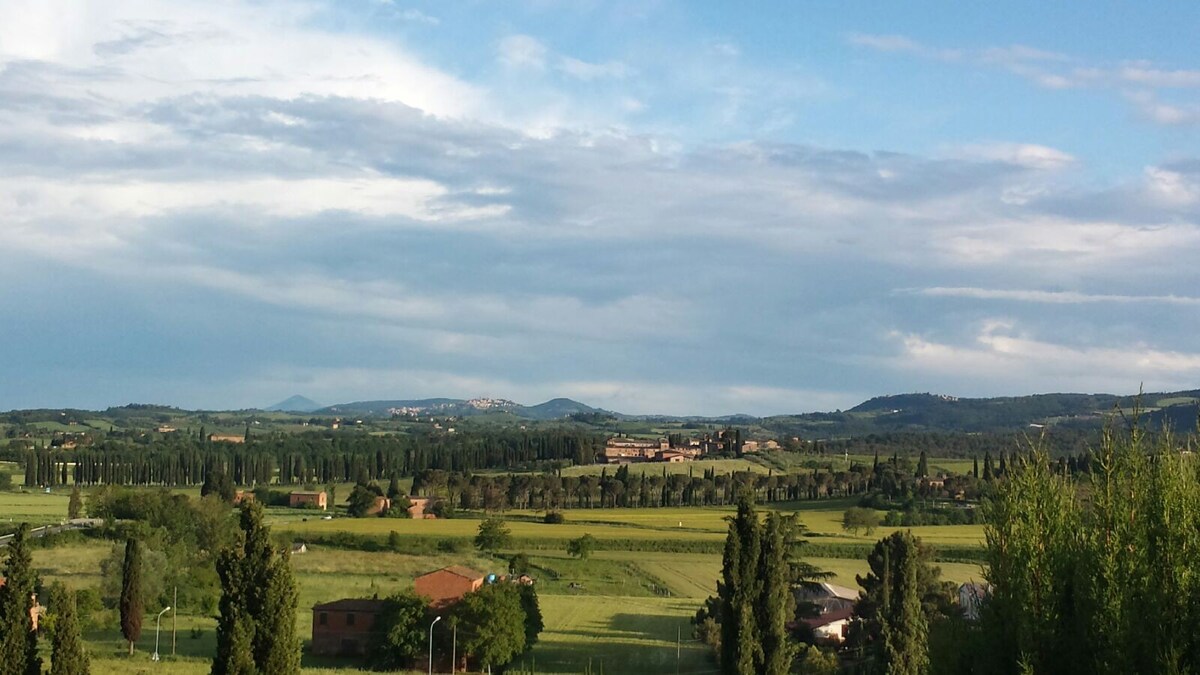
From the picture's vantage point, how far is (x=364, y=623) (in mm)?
55438

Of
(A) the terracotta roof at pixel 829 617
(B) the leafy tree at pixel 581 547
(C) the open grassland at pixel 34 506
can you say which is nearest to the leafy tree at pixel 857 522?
(B) the leafy tree at pixel 581 547

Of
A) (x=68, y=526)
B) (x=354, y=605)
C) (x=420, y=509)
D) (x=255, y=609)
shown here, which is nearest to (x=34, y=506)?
(x=68, y=526)

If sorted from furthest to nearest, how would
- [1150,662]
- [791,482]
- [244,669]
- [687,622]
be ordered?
[791,482]
[687,622]
[244,669]
[1150,662]

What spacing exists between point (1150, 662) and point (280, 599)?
62.5 ft

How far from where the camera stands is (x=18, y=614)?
2784 cm

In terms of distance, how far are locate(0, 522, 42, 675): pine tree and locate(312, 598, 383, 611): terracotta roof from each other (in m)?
27.5

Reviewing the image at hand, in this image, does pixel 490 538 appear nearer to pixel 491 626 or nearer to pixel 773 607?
pixel 491 626

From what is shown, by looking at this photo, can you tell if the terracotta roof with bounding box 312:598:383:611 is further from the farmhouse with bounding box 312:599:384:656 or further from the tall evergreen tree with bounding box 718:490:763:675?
the tall evergreen tree with bounding box 718:490:763:675

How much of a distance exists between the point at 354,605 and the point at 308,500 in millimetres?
59444

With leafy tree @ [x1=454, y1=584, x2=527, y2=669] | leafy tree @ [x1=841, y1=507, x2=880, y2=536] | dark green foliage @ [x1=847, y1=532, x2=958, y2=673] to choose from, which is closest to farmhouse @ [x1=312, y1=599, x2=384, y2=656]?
leafy tree @ [x1=454, y1=584, x2=527, y2=669]

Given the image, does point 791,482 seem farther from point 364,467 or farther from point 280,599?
point 280,599

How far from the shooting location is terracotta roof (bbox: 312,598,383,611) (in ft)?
182

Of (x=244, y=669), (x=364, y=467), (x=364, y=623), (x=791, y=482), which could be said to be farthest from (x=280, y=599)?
(x=364, y=467)

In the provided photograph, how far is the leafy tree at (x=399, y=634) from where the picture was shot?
5303 centimetres
